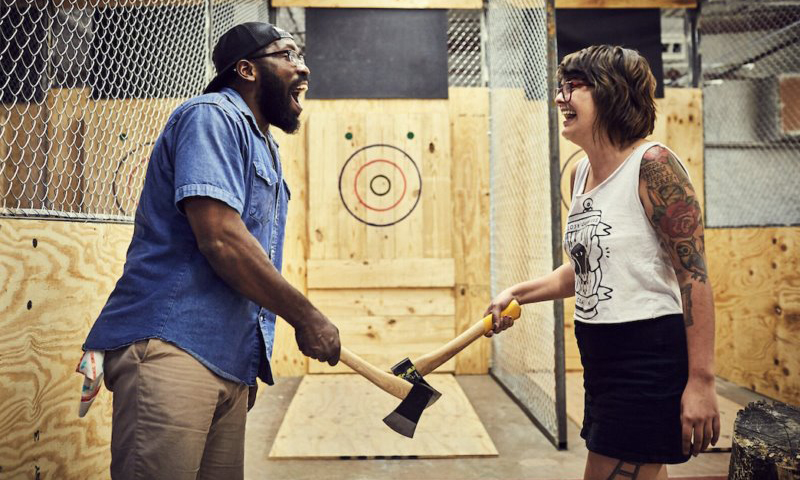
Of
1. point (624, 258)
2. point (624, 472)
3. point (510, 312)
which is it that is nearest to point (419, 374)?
point (510, 312)

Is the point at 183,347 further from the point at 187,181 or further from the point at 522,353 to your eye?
the point at 522,353

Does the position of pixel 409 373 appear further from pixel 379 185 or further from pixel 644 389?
pixel 379 185

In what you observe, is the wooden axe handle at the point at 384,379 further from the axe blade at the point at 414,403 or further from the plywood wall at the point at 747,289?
the plywood wall at the point at 747,289

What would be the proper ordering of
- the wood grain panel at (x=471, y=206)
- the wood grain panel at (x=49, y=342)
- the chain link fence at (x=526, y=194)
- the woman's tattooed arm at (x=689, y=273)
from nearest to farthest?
the woman's tattooed arm at (x=689, y=273) < the wood grain panel at (x=49, y=342) < the chain link fence at (x=526, y=194) < the wood grain panel at (x=471, y=206)

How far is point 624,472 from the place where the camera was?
1.36 m

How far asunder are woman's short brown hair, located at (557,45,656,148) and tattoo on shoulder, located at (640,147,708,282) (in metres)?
0.16

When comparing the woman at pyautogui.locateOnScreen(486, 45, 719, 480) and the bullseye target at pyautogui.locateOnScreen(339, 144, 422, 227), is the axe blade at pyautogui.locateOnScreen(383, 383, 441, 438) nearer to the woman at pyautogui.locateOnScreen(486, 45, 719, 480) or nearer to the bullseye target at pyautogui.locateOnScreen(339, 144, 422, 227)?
the woman at pyautogui.locateOnScreen(486, 45, 719, 480)

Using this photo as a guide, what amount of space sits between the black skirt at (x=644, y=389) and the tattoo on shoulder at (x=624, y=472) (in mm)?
29

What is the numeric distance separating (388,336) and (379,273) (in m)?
0.54

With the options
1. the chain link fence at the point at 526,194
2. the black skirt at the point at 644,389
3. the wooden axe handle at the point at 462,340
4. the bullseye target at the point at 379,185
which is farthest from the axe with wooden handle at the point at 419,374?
the bullseye target at the point at 379,185

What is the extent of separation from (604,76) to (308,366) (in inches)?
149

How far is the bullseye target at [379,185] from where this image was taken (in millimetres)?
4652

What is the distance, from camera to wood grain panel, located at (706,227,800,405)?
3.77m

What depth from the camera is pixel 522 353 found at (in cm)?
402
